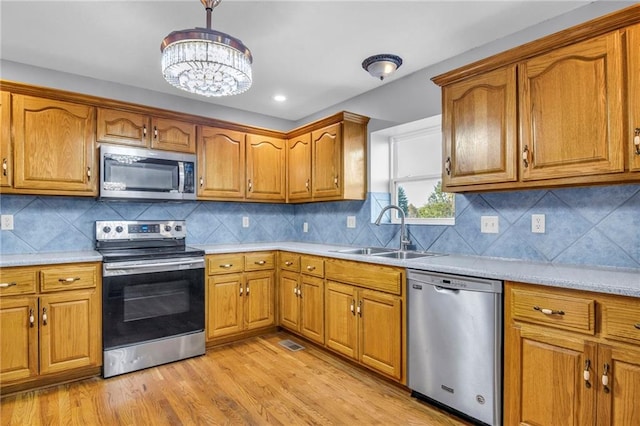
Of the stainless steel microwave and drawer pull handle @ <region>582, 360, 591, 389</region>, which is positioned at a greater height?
the stainless steel microwave

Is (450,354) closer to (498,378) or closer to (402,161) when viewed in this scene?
(498,378)

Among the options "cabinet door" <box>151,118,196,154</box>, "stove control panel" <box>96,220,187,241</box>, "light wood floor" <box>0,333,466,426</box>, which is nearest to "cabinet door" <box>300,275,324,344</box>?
"light wood floor" <box>0,333,466,426</box>

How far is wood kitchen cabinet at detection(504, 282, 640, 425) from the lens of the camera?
147 cm

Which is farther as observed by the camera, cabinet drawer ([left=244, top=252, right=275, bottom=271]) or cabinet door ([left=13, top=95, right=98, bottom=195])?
cabinet drawer ([left=244, top=252, right=275, bottom=271])

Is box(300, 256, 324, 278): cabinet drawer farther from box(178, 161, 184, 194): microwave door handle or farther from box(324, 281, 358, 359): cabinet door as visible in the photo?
box(178, 161, 184, 194): microwave door handle

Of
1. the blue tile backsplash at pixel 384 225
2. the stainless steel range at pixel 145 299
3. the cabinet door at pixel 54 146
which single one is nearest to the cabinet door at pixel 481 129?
the blue tile backsplash at pixel 384 225

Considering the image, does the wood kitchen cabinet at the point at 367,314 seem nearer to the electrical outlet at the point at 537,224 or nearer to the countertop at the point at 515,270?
the countertop at the point at 515,270

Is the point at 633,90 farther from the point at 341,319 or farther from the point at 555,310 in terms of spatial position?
the point at 341,319

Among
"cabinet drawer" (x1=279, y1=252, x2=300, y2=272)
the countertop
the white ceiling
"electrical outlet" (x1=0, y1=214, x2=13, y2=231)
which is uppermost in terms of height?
the white ceiling

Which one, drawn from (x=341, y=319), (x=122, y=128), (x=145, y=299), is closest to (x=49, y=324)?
(x=145, y=299)

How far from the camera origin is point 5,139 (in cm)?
251

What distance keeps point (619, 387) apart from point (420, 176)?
6.47ft

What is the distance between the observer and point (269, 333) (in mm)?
3555

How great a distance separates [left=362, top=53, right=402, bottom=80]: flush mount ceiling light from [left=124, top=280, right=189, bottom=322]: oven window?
2.29 meters
